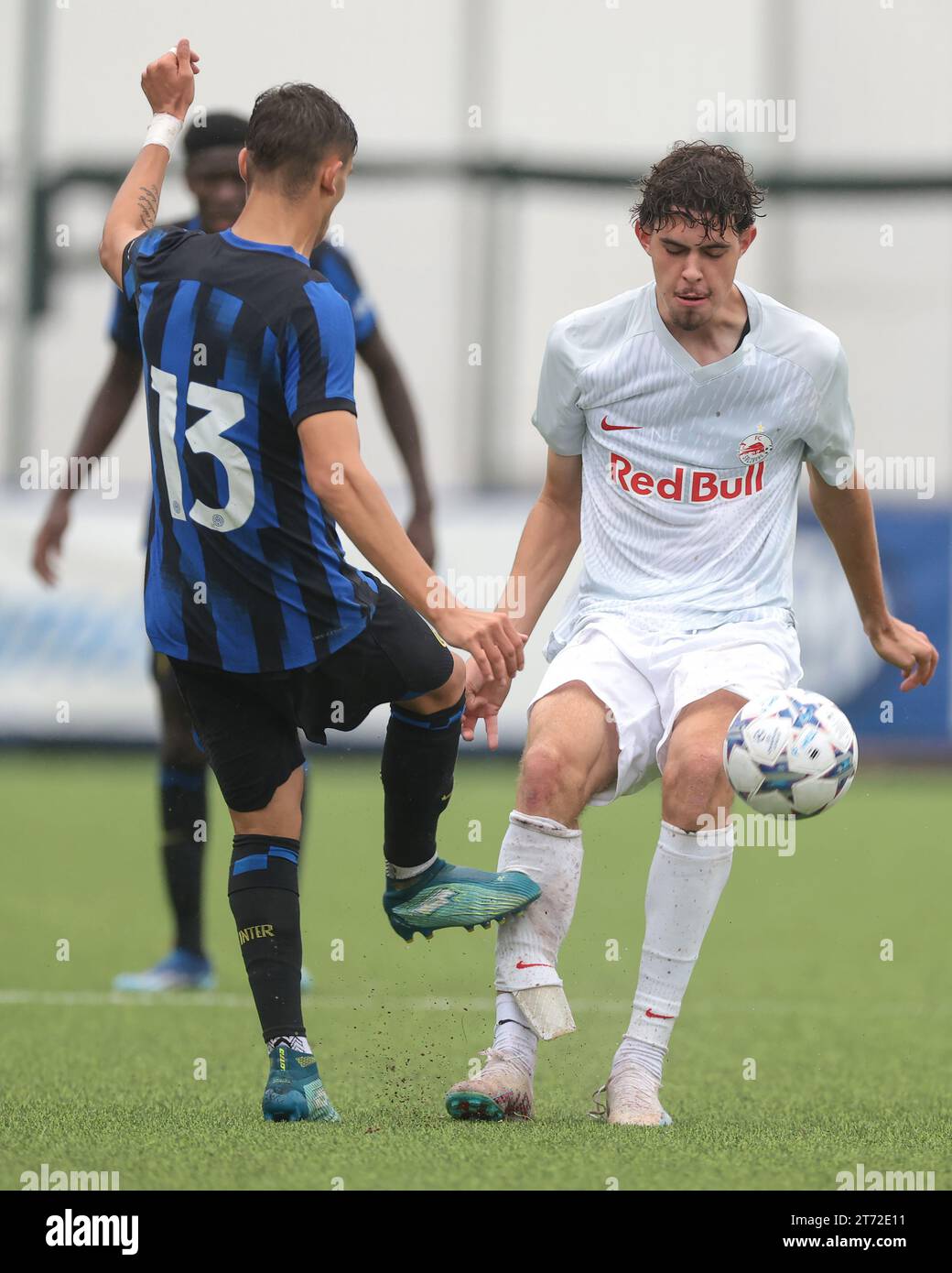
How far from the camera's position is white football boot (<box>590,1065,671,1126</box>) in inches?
148

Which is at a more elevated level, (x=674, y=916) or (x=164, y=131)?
(x=164, y=131)

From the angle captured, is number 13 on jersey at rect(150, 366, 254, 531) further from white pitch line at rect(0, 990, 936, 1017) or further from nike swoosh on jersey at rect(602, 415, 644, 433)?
white pitch line at rect(0, 990, 936, 1017)

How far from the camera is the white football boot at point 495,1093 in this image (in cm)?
374

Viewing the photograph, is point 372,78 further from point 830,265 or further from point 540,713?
point 540,713

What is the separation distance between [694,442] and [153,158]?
130cm

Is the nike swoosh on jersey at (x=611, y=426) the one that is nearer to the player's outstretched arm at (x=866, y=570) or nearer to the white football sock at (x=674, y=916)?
the player's outstretched arm at (x=866, y=570)

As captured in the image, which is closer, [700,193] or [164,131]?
[700,193]

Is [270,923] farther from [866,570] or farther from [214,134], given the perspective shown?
[214,134]

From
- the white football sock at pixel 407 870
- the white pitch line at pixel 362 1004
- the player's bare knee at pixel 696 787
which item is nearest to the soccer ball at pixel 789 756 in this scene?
the player's bare knee at pixel 696 787

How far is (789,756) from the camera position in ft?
12.2
